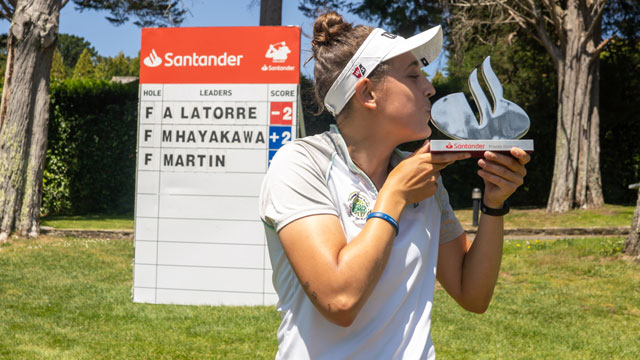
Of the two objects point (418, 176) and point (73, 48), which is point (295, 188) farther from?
point (73, 48)

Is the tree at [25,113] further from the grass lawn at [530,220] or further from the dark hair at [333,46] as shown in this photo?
the dark hair at [333,46]

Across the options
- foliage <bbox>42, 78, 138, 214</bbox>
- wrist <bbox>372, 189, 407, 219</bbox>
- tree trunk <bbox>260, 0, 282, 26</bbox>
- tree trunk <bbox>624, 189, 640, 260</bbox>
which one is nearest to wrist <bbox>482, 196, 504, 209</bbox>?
wrist <bbox>372, 189, 407, 219</bbox>

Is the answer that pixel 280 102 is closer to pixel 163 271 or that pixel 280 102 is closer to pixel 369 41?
pixel 163 271

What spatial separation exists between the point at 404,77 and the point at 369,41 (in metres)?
0.13

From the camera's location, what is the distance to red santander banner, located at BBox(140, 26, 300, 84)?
5.90 metres

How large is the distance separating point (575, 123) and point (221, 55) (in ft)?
39.2

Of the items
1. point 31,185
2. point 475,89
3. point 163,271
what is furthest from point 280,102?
point 31,185

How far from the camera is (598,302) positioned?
615 centimetres

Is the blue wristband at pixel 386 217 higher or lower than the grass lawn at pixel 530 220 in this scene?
higher

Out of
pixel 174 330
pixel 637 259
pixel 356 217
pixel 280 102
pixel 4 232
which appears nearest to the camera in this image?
pixel 356 217

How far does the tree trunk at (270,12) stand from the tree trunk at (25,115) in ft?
14.6

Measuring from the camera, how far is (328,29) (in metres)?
1.68

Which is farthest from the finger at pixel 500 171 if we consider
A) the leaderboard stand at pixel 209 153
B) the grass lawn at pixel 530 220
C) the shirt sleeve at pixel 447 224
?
the grass lawn at pixel 530 220

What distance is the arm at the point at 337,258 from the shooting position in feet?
4.52
